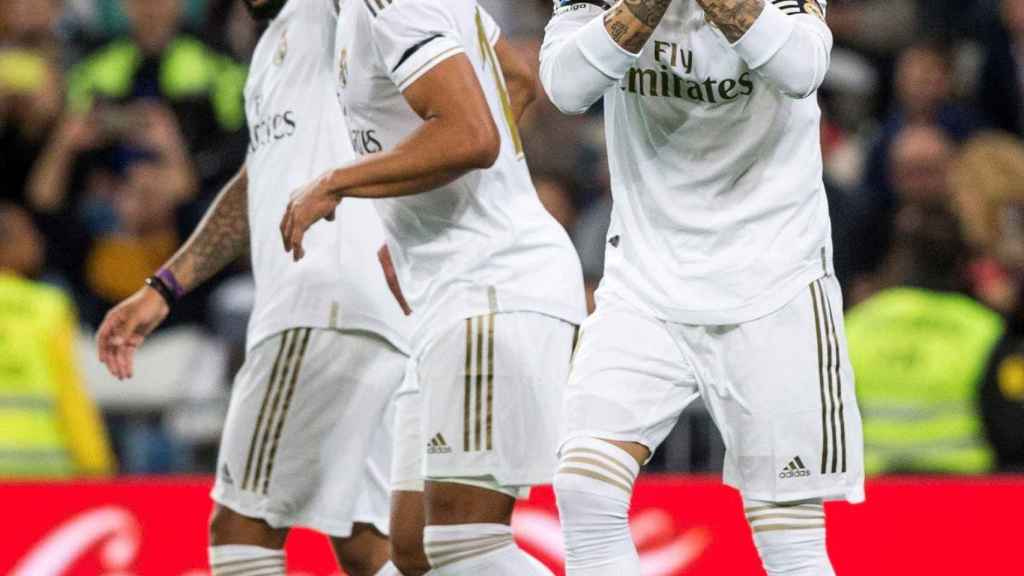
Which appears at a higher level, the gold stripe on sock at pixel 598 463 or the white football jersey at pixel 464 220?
the white football jersey at pixel 464 220

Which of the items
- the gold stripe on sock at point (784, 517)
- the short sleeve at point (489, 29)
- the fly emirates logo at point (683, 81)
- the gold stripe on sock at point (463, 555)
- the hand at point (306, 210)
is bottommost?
the gold stripe on sock at point (463, 555)

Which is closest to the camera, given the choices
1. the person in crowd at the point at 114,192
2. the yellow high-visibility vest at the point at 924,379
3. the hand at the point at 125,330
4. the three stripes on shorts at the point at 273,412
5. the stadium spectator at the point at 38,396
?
the three stripes on shorts at the point at 273,412

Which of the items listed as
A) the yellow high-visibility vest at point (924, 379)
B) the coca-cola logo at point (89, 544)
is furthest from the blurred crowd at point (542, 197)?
the coca-cola logo at point (89, 544)

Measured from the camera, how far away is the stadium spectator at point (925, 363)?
313 inches

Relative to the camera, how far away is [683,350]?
177 inches

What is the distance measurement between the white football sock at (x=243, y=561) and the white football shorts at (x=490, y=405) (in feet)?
2.53

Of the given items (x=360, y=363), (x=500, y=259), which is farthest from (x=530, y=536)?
(x=500, y=259)

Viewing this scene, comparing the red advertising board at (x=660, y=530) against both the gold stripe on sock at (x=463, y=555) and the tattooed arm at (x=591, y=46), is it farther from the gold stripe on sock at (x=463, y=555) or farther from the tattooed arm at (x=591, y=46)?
the tattooed arm at (x=591, y=46)

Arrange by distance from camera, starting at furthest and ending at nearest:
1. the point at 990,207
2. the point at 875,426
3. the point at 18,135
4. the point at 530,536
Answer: the point at 18,135, the point at 990,207, the point at 875,426, the point at 530,536

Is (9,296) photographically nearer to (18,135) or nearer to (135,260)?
(135,260)

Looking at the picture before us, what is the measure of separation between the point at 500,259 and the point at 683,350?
0.55 m

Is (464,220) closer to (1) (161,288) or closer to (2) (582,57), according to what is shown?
(2) (582,57)

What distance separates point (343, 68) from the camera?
4875mm

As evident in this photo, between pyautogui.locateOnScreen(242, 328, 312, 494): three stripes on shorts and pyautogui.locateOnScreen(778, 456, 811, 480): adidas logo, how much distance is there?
149 cm
